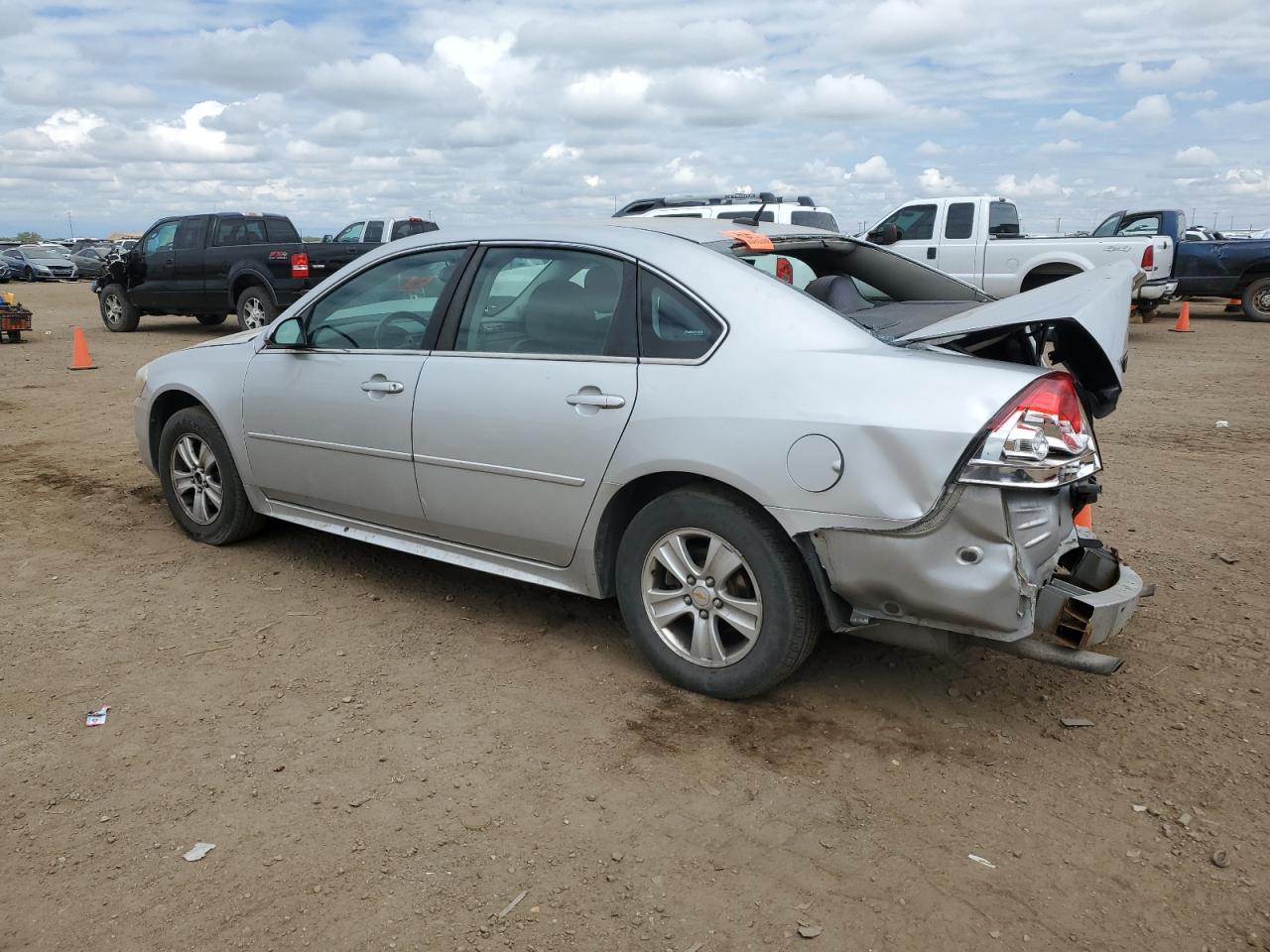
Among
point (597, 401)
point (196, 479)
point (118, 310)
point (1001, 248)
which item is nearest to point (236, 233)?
point (118, 310)

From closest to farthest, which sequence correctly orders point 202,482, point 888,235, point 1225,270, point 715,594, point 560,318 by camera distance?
point 715,594
point 560,318
point 202,482
point 888,235
point 1225,270

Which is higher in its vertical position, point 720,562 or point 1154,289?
point 1154,289

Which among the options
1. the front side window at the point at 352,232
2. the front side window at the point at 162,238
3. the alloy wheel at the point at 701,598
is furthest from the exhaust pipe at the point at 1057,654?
the front side window at the point at 352,232

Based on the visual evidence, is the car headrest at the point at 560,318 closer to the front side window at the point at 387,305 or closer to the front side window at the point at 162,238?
the front side window at the point at 387,305

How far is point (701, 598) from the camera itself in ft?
12.0

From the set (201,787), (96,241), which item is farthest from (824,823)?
(96,241)

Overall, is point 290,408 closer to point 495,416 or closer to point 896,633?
point 495,416

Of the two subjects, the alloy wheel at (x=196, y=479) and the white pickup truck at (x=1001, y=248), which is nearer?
the alloy wheel at (x=196, y=479)

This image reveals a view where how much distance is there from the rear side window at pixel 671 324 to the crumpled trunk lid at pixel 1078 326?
660 millimetres

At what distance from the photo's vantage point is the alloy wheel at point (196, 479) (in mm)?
5398

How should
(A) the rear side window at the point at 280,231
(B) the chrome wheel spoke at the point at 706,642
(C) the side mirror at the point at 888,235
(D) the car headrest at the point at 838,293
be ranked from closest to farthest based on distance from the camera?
(B) the chrome wheel spoke at the point at 706,642
(D) the car headrest at the point at 838,293
(C) the side mirror at the point at 888,235
(A) the rear side window at the point at 280,231

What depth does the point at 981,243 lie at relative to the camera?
15.6 meters

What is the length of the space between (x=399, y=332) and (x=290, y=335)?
0.64m

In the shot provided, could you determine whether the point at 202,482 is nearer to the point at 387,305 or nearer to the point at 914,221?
the point at 387,305
